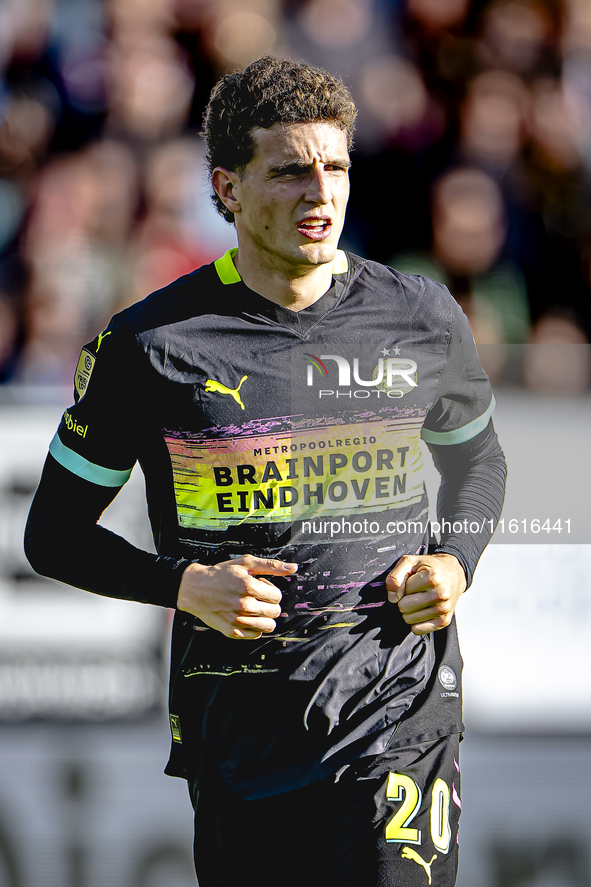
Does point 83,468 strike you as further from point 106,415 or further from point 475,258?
point 475,258

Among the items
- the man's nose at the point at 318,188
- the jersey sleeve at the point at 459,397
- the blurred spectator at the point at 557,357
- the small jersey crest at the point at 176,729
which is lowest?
the small jersey crest at the point at 176,729

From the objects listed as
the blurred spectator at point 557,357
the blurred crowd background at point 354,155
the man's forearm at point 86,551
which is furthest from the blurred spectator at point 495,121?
the man's forearm at point 86,551

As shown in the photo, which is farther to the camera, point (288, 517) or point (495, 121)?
point (495, 121)

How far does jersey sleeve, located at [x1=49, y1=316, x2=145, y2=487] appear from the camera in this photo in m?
1.97

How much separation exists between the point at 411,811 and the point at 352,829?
128 mm

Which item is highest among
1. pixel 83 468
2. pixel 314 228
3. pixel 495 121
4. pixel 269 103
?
pixel 495 121

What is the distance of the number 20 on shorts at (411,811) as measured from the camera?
5.94ft

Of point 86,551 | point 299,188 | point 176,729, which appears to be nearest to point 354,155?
point 299,188

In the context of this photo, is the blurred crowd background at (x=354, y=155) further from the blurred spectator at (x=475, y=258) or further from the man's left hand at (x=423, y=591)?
the man's left hand at (x=423, y=591)

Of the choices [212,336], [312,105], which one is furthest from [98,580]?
[312,105]

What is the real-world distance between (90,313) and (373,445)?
4.98 feet

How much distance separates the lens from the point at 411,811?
1.83 m

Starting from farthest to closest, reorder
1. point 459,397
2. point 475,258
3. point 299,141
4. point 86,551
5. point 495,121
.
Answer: point 495,121
point 475,258
point 459,397
point 86,551
point 299,141

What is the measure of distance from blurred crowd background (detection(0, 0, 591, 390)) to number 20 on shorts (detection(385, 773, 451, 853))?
165 cm
